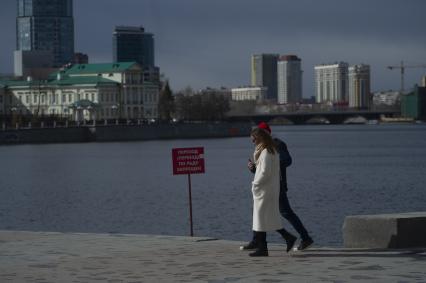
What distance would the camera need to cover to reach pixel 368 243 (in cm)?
1587

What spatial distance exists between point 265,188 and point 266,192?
6 cm

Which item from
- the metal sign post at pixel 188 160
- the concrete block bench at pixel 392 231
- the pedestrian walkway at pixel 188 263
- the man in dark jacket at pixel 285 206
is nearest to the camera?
the pedestrian walkway at pixel 188 263

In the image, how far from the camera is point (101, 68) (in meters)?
192

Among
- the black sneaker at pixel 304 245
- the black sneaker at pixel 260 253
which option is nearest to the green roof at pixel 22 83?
the black sneaker at pixel 304 245

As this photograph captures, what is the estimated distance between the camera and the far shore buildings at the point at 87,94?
600ft

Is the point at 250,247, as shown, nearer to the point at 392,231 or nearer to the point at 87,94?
the point at 392,231

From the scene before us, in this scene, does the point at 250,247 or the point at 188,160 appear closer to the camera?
the point at 250,247

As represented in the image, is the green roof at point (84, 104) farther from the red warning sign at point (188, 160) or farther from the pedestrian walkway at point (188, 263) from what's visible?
the pedestrian walkway at point (188, 263)

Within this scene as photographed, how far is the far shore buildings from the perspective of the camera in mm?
182750

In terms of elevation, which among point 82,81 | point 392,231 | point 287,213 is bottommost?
point 392,231

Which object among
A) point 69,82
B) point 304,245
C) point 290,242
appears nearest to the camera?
point 290,242

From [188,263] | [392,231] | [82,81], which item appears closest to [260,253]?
[188,263]

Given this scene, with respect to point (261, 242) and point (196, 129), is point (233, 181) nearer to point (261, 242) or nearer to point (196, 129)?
point (261, 242)

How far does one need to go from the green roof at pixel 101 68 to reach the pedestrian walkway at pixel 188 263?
172m
